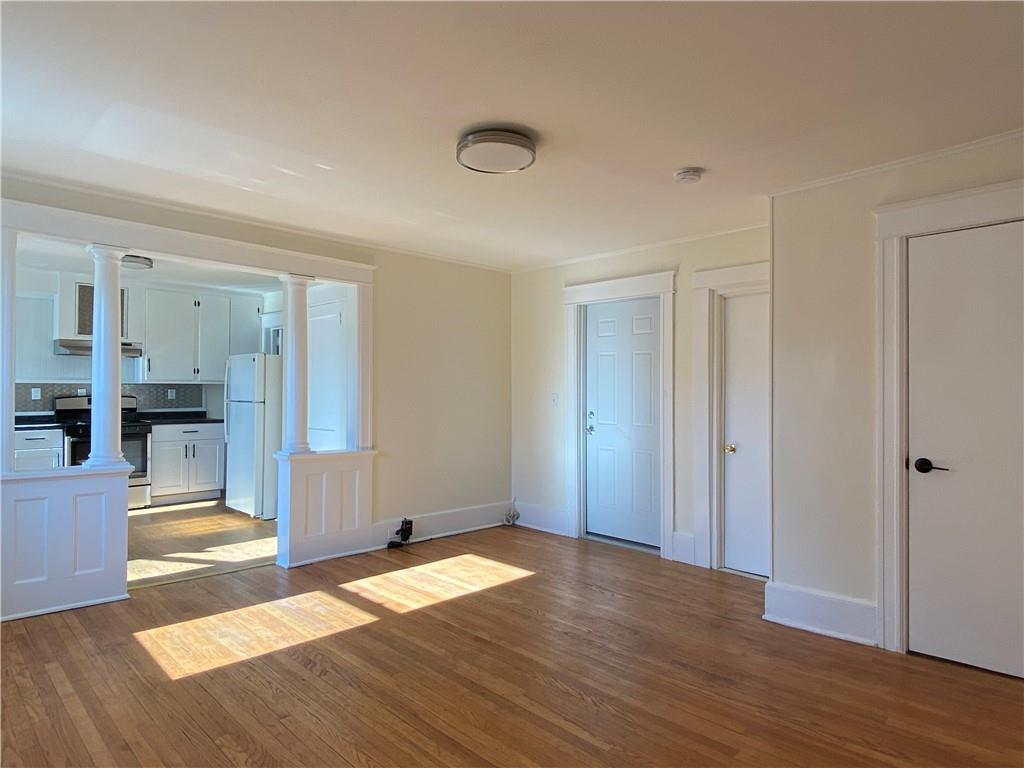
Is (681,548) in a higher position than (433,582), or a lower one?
higher

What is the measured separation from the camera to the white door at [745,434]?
4297 millimetres

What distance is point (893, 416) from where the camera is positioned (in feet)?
10.1

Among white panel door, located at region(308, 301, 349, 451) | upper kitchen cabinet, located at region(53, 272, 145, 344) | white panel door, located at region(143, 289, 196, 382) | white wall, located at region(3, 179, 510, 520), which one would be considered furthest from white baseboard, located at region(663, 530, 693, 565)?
white panel door, located at region(143, 289, 196, 382)

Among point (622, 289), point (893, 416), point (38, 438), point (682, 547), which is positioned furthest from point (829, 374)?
point (38, 438)

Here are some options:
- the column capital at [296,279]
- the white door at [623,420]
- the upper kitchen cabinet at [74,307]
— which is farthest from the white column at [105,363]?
the white door at [623,420]

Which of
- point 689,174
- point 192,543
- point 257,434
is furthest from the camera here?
point 257,434

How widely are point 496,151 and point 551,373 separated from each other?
310cm

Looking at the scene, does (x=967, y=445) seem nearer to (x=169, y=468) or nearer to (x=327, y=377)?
(x=327, y=377)

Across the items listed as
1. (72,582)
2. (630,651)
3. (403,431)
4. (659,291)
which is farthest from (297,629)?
(659,291)

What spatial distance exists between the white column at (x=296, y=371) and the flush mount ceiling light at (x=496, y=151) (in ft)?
7.10

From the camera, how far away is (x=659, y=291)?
479cm

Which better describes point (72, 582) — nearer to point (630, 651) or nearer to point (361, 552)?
point (361, 552)

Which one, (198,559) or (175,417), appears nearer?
(198,559)

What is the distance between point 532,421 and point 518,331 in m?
0.88
